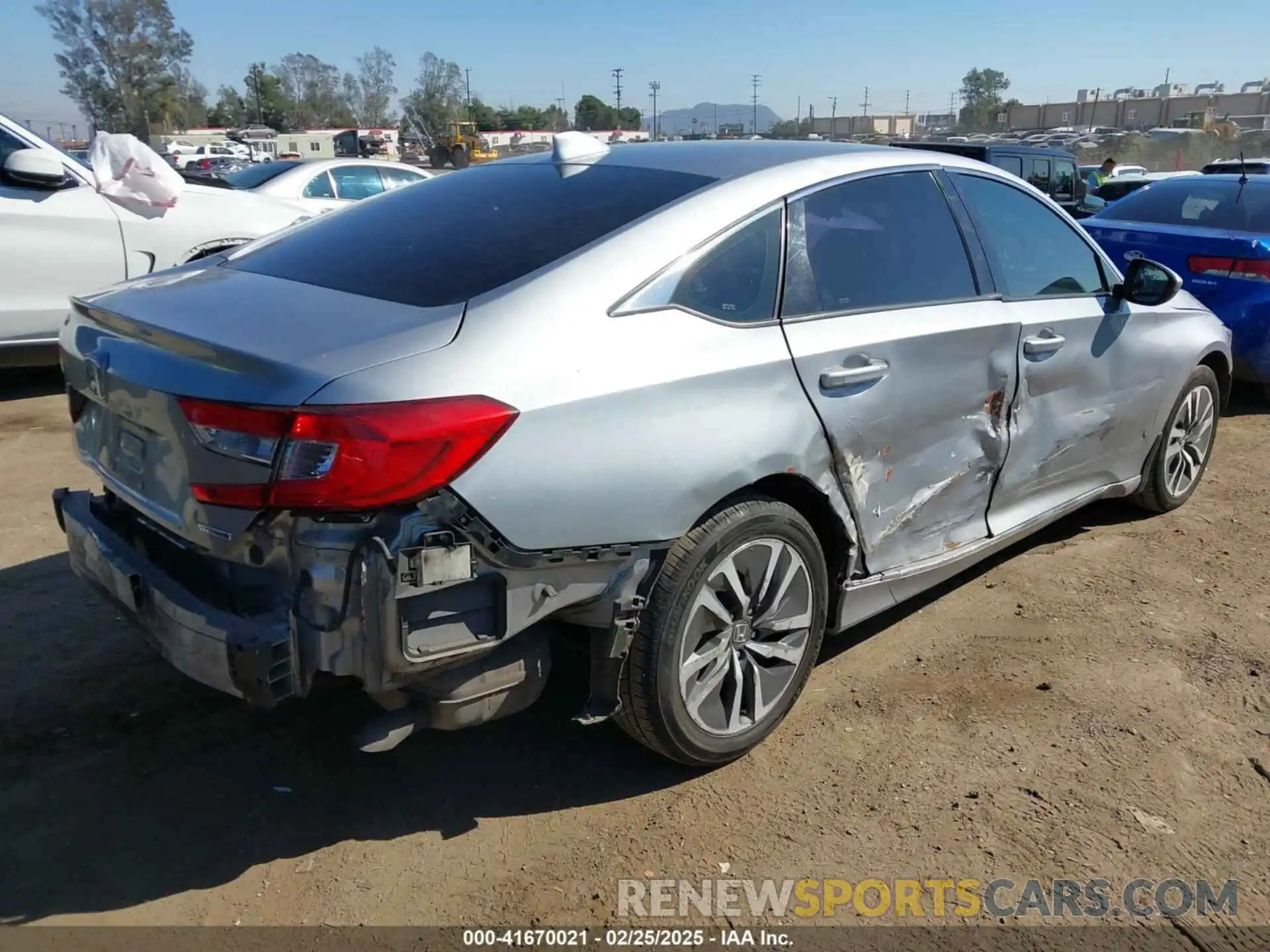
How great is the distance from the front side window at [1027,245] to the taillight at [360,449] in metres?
2.32

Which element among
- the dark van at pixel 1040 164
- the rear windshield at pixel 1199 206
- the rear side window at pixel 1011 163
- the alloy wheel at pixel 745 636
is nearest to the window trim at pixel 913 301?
the alloy wheel at pixel 745 636

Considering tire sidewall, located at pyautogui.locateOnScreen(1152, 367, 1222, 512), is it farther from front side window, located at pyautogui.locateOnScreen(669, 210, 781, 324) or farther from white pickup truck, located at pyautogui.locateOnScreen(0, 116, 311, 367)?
white pickup truck, located at pyautogui.locateOnScreen(0, 116, 311, 367)

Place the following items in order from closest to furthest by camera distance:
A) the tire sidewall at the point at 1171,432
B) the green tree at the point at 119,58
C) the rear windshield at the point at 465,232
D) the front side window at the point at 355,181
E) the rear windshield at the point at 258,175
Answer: the rear windshield at the point at 465,232
the tire sidewall at the point at 1171,432
the rear windshield at the point at 258,175
the front side window at the point at 355,181
the green tree at the point at 119,58

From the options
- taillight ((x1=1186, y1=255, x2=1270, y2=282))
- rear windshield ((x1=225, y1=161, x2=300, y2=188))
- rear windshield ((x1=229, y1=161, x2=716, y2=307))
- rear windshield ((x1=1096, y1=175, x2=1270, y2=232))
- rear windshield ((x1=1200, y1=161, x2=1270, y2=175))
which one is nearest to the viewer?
rear windshield ((x1=229, y1=161, x2=716, y2=307))

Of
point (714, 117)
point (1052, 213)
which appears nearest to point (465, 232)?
point (1052, 213)

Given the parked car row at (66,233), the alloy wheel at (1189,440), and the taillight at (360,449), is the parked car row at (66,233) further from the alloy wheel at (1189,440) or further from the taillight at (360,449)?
the alloy wheel at (1189,440)

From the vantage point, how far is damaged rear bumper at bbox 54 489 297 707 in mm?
2217

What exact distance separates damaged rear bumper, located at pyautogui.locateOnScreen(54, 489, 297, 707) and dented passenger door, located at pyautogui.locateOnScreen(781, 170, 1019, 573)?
60.6 inches

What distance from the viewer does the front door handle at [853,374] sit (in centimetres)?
288

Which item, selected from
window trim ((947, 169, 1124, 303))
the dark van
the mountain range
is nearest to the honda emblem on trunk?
window trim ((947, 169, 1124, 303))

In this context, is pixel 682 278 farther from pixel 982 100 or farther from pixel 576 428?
pixel 982 100

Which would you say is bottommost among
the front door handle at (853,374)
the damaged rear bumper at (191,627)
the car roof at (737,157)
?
the damaged rear bumper at (191,627)

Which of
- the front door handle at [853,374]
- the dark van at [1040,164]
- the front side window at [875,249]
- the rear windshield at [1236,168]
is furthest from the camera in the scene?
the rear windshield at [1236,168]

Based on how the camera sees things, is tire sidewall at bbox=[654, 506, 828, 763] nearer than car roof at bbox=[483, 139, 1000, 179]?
Yes
